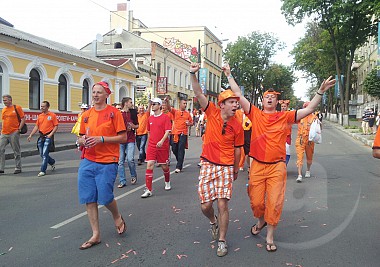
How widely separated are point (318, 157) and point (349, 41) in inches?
958

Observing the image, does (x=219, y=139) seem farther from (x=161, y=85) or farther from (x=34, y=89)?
(x=161, y=85)

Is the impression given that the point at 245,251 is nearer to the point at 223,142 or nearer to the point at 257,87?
the point at 223,142

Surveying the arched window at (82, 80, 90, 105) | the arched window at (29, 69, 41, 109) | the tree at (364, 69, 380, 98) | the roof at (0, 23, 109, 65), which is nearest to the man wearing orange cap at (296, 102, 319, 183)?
the roof at (0, 23, 109, 65)

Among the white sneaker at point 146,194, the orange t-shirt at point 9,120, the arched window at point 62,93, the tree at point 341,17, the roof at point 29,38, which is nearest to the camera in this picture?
the white sneaker at point 146,194

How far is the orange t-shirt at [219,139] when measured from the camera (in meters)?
4.20

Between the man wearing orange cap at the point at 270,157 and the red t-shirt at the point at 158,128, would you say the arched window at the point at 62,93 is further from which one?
the man wearing orange cap at the point at 270,157

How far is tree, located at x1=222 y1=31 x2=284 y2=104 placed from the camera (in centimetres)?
6203

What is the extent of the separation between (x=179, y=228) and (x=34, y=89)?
19.2 m

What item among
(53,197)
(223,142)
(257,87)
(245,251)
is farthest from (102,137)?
(257,87)

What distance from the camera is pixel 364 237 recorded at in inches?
183

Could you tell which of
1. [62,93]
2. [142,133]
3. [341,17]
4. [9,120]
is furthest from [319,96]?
[341,17]

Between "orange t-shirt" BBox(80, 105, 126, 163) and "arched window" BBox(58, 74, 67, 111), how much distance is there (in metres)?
20.9

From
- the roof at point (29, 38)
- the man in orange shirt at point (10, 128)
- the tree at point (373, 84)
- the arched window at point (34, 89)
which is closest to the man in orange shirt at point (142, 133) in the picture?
the man in orange shirt at point (10, 128)

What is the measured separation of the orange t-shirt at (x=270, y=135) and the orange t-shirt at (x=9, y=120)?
283 inches
